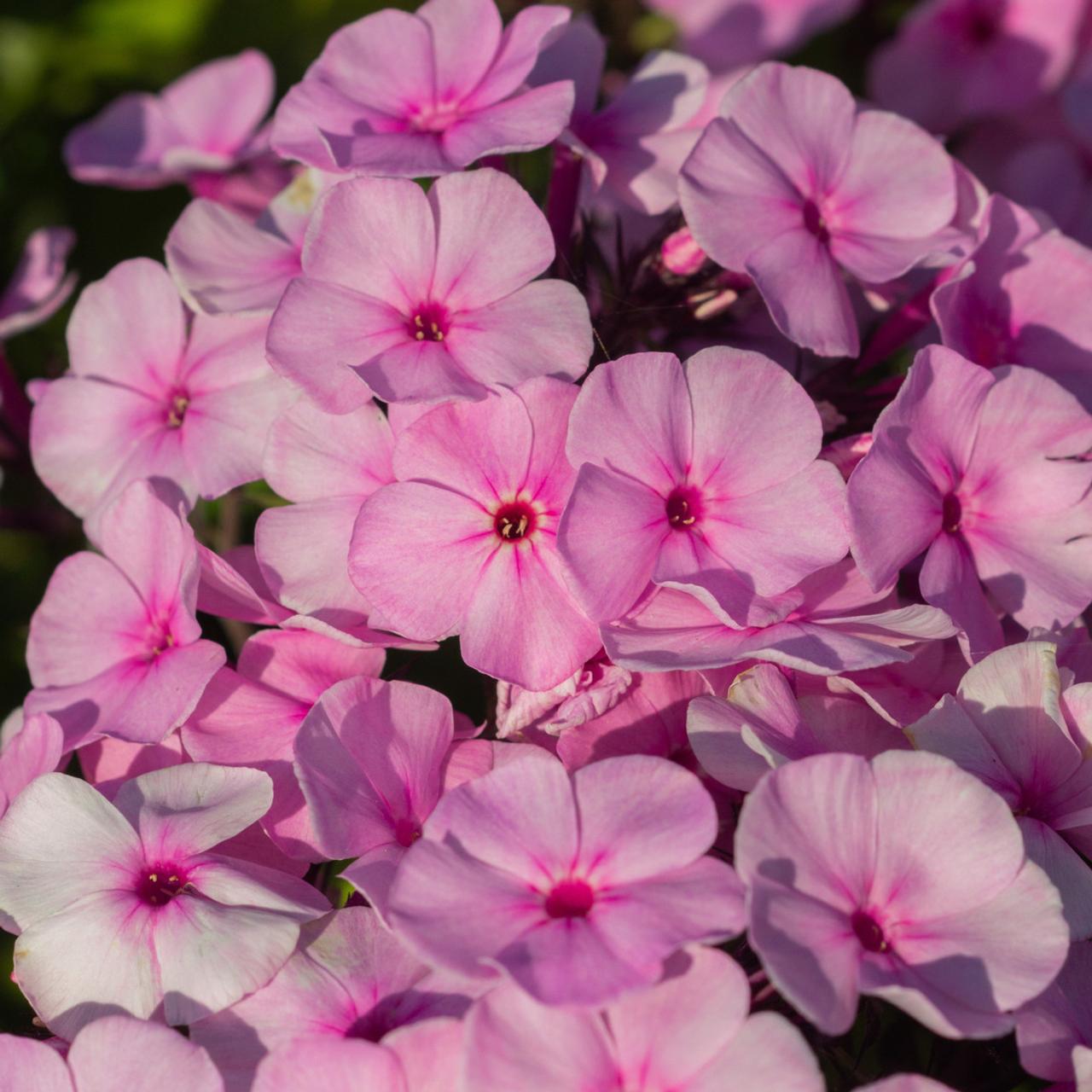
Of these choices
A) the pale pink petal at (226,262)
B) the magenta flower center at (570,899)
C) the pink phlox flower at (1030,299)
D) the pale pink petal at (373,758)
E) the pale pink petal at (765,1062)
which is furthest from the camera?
the pink phlox flower at (1030,299)

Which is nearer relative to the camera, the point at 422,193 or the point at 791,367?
the point at 422,193

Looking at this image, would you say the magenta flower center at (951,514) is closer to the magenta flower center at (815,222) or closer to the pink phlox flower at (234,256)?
the magenta flower center at (815,222)

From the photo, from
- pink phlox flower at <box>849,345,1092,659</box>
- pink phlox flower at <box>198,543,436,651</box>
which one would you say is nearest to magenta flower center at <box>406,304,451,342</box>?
pink phlox flower at <box>198,543,436,651</box>

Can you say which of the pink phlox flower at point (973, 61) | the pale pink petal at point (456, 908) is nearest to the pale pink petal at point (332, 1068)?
the pale pink petal at point (456, 908)

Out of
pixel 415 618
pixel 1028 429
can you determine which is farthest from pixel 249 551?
pixel 1028 429

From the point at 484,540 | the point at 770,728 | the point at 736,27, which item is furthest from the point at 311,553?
the point at 736,27

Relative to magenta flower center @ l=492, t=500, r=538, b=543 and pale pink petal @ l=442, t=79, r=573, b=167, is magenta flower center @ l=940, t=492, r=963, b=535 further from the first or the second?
pale pink petal @ l=442, t=79, r=573, b=167

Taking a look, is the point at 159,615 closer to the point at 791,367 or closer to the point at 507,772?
the point at 507,772
